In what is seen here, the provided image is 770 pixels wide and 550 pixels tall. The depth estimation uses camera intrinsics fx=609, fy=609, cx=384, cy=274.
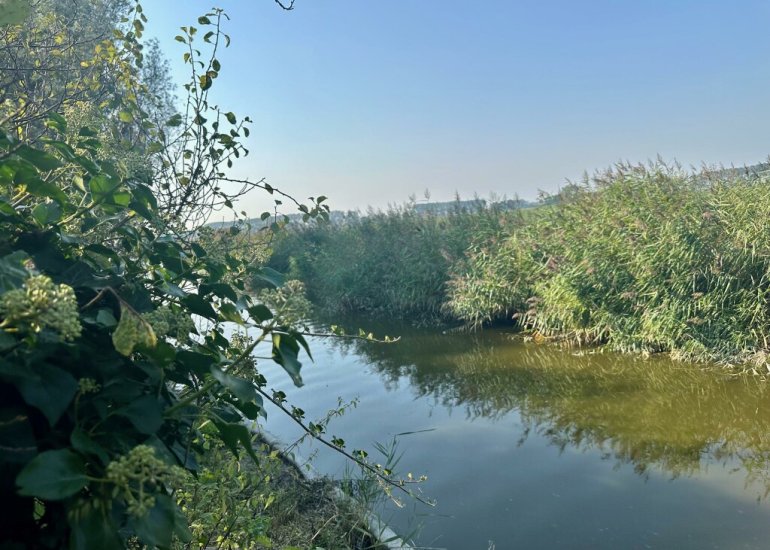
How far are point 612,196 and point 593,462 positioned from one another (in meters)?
4.44

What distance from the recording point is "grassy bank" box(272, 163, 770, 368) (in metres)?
6.24

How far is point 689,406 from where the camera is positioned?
205 inches

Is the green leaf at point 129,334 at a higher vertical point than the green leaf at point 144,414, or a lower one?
higher

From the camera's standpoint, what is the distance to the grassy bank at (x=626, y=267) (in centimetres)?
624

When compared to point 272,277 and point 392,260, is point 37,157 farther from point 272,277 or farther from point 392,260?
point 392,260

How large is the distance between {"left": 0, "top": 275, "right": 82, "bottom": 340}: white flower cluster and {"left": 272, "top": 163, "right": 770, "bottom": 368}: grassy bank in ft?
20.2

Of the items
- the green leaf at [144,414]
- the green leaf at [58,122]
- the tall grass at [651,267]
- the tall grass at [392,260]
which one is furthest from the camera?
the tall grass at [392,260]

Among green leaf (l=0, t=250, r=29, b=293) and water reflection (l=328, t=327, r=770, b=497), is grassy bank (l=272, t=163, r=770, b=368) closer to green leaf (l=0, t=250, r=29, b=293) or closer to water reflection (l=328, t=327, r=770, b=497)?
water reflection (l=328, t=327, r=770, b=497)

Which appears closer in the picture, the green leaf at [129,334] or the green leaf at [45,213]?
the green leaf at [129,334]

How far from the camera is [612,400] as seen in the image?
18.2 ft

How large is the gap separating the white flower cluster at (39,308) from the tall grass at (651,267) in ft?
21.4

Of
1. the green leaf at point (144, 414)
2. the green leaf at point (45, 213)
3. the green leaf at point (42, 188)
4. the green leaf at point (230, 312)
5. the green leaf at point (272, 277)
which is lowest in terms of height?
the green leaf at point (144, 414)

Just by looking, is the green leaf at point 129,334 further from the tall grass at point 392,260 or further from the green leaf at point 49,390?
the tall grass at point 392,260

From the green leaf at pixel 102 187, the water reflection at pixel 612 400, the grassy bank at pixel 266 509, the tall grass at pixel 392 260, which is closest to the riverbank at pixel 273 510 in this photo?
the grassy bank at pixel 266 509
